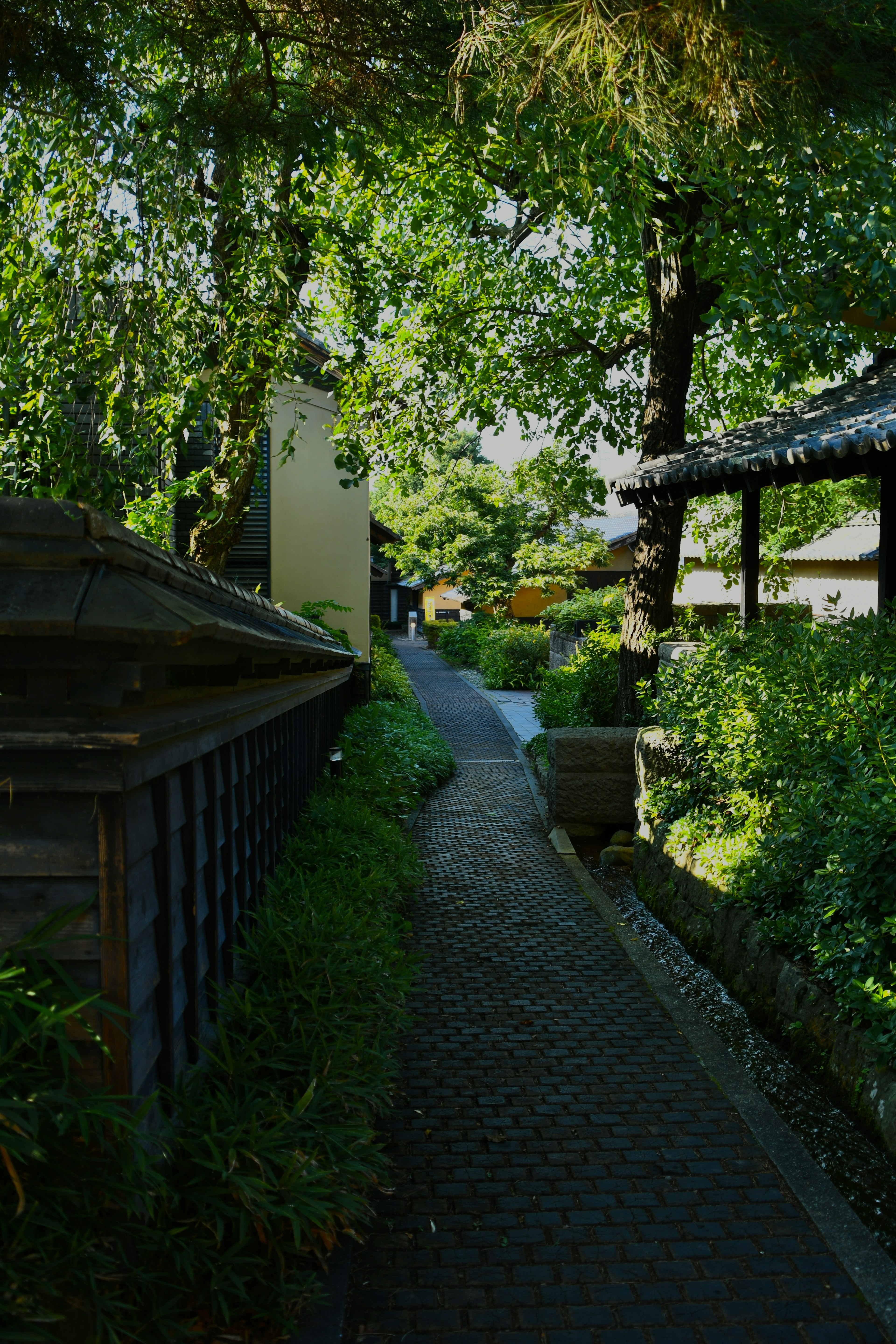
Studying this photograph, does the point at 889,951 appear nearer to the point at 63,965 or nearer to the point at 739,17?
the point at 63,965

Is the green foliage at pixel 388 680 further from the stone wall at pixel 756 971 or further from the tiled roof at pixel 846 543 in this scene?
the tiled roof at pixel 846 543

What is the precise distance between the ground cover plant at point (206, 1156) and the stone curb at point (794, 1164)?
61.9 inches

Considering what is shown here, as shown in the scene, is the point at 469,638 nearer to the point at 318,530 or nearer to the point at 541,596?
the point at 541,596

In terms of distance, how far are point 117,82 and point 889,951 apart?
637cm

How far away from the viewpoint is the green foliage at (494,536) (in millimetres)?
32719

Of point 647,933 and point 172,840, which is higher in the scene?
point 172,840

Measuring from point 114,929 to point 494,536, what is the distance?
108 ft

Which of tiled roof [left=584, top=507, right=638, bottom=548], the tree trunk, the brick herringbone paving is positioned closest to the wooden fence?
the brick herringbone paving

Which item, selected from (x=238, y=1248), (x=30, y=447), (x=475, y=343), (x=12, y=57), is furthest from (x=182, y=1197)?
(x=475, y=343)

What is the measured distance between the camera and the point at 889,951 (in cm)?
418

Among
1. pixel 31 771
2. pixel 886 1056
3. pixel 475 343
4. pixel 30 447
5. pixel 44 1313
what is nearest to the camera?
pixel 44 1313

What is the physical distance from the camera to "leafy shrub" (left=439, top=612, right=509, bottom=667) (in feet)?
Result: 105

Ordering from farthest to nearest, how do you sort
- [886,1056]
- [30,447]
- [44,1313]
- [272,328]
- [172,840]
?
[272,328] → [30,447] → [886,1056] → [172,840] → [44,1313]

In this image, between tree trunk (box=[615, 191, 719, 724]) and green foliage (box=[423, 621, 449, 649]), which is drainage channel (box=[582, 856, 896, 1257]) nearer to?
tree trunk (box=[615, 191, 719, 724])
